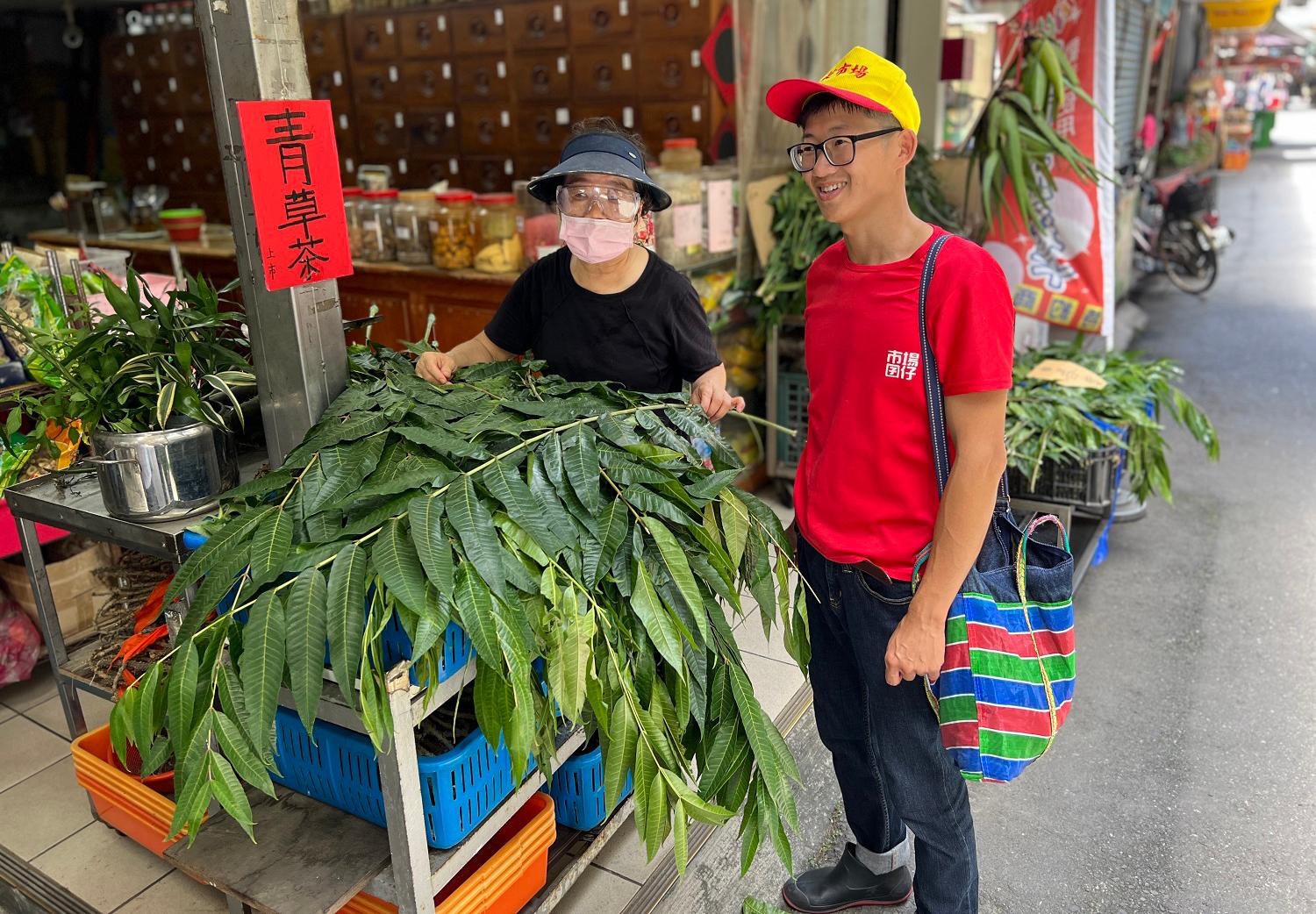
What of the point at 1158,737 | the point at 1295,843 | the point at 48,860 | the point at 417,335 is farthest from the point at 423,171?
the point at 1295,843

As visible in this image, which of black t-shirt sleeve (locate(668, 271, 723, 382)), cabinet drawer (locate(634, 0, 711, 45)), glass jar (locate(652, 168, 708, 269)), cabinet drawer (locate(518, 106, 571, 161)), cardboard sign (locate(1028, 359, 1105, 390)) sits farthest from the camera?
cabinet drawer (locate(518, 106, 571, 161))

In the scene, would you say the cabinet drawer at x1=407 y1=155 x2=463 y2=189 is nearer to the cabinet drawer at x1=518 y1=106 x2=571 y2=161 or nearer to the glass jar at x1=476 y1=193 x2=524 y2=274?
the cabinet drawer at x1=518 y1=106 x2=571 y2=161

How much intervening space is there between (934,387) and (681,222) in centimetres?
262

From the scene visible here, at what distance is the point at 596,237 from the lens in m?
2.19

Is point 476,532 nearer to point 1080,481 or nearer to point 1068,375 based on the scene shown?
point 1080,481

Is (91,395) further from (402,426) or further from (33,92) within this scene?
(33,92)

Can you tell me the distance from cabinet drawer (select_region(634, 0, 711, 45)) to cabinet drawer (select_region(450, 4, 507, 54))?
117 centimetres

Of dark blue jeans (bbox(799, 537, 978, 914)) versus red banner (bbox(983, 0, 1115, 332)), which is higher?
red banner (bbox(983, 0, 1115, 332))

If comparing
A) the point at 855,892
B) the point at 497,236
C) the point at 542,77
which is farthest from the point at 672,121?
the point at 855,892

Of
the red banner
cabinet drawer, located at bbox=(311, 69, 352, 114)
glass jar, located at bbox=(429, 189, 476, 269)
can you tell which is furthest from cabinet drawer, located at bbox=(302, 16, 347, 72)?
the red banner

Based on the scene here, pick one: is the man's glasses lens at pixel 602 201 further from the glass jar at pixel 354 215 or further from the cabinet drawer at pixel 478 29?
the cabinet drawer at pixel 478 29

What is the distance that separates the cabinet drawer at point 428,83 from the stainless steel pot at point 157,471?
5.19 metres

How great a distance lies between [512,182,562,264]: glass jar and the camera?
425 cm

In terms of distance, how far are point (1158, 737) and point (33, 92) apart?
954 centimetres
